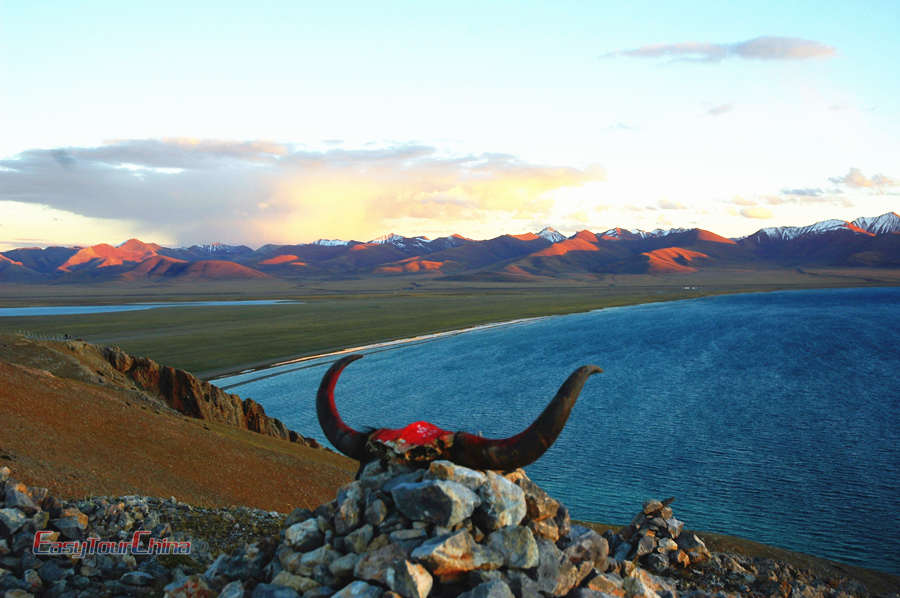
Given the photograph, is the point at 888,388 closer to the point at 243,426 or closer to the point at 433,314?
the point at 243,426

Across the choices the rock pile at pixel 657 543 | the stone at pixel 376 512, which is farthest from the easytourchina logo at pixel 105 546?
the rock pile at pixel 657 543

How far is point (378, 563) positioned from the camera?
8500 mm

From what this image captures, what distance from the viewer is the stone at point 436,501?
28.5 ft

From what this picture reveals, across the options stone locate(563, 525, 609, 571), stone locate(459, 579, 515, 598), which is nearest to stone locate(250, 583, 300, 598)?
stone locate(459, 579, 515, 598)

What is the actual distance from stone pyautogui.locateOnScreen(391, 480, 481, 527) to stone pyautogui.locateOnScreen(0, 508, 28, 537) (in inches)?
288

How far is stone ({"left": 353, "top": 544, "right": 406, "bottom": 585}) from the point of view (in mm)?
8406

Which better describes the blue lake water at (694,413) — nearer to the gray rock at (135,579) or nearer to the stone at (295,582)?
the gray rock at (135,579)

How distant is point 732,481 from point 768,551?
1062 cm

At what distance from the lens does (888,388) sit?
51.3m

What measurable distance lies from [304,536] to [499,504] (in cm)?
309

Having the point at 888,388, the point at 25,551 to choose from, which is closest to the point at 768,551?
the point at 25,551

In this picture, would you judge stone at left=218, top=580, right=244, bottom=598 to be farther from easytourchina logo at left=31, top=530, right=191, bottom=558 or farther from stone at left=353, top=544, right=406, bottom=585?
easytourchina logo at left=31, top=530, right=191, bottom=558

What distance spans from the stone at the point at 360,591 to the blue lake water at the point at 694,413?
2030 centimetres

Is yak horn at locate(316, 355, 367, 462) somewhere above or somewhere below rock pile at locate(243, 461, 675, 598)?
above
